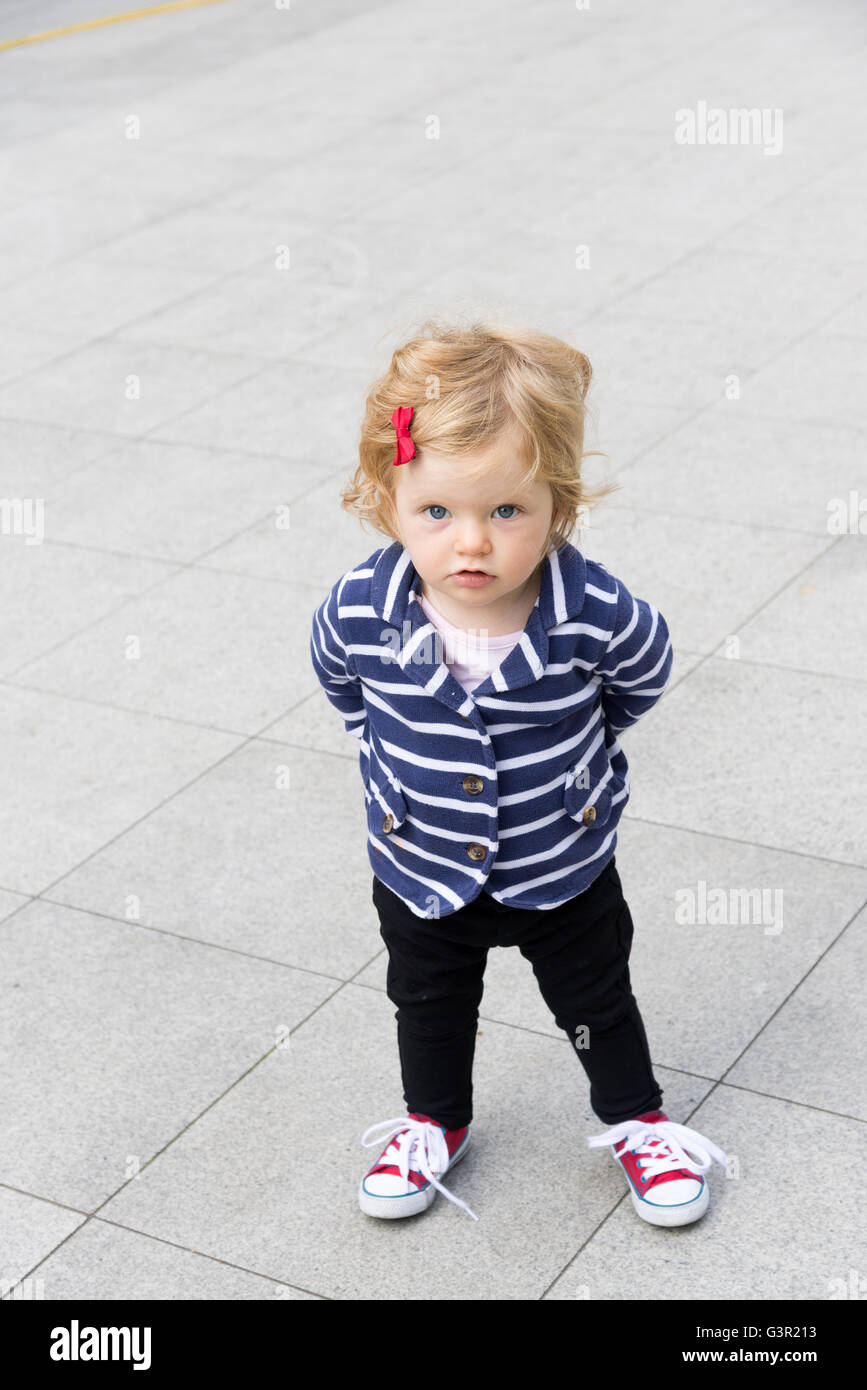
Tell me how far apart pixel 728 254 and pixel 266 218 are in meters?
2.78

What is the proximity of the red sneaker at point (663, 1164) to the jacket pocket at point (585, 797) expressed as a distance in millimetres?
713

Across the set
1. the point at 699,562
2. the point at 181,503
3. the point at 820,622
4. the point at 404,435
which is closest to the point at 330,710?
the point at 699,562

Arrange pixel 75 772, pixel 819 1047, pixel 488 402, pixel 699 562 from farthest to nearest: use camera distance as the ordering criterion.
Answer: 1. pixel 699 562
2. pixel 75 772
3. pixel 819 1047
4. pixel 488 402

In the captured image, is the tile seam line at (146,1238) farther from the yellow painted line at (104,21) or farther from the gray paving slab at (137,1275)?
the yellow painted line at (104,21)

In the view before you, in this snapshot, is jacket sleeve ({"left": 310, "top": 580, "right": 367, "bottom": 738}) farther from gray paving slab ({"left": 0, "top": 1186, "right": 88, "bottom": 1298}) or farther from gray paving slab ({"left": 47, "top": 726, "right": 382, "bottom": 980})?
gray paving slab ({"left": 0, "top": 1186, "right": 88, "bottom": 1298})

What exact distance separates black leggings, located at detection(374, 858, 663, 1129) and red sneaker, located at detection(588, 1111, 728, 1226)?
36 mm

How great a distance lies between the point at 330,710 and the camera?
5.24 m

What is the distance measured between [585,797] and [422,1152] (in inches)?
34.2

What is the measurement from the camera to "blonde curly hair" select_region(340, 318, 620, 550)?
2.78 meters

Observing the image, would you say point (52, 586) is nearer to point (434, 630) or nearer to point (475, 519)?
point (434, 630)

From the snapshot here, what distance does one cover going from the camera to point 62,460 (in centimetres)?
705

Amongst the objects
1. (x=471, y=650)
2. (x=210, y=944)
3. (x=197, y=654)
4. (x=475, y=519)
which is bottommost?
(x=197, y=654)

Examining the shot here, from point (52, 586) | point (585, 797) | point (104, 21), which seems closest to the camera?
point (585, 797)

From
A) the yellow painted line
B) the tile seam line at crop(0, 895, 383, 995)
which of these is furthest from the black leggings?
the yellow painted line
